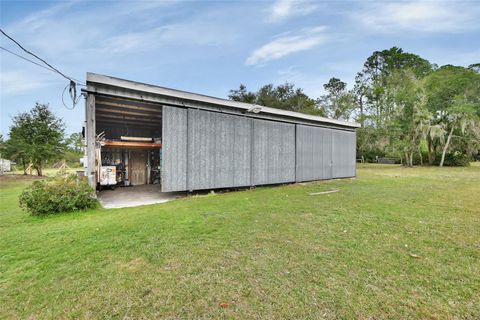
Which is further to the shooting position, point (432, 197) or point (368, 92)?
point (368, 92)

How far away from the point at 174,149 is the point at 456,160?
2640 centimetres

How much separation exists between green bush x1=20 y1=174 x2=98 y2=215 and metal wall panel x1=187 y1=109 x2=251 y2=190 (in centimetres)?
281

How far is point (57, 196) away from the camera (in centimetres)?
507

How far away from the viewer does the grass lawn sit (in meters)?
1.96

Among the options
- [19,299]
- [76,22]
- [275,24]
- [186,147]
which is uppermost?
[275,24]

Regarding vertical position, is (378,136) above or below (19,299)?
above

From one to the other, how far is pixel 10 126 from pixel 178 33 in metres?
12.9

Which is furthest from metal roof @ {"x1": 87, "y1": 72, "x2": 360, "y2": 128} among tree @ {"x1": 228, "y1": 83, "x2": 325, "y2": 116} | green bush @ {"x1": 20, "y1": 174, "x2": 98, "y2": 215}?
tree @ {"x1": 228, "y1": 83, "x2": 325, "y2": 116}

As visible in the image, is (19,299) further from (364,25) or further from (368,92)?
(368,92)

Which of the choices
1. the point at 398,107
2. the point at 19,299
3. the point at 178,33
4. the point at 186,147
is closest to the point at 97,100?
the point at 186,147

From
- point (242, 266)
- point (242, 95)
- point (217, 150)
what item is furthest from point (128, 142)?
point (242, 95)

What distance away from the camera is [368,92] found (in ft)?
84.5

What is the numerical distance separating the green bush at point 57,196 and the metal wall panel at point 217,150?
2809 millimetres

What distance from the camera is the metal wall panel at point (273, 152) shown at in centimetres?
901
